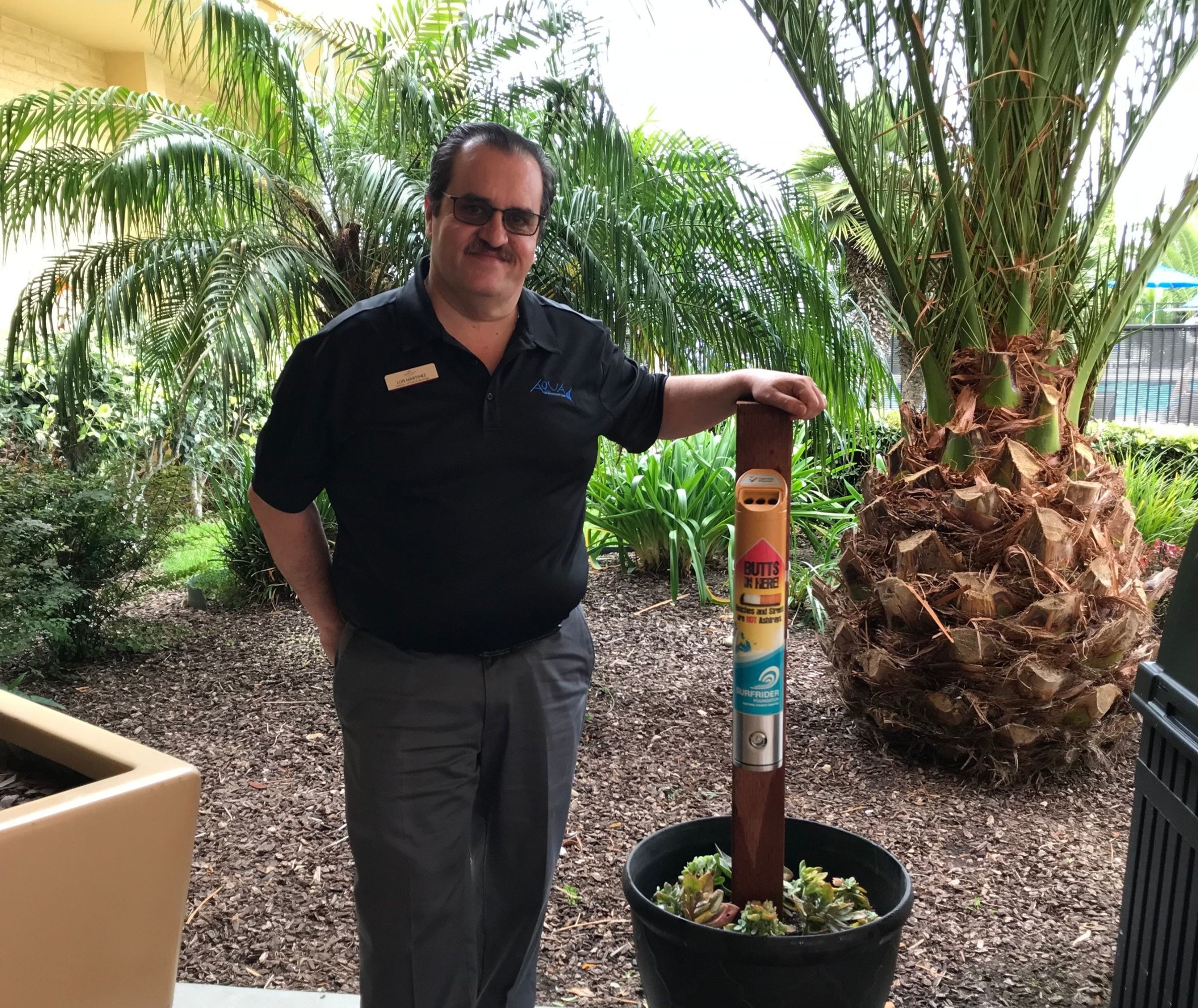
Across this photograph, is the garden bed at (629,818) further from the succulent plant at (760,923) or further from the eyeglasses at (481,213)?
the eyeglasses at (481,213)

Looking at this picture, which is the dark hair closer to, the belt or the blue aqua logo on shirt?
the blue aqua logo on shirt

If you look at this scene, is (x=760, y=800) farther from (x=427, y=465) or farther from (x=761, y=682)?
(x=427, y=465)

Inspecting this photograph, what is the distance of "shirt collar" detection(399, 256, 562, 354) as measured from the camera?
6.88ft

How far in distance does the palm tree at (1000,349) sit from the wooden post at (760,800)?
1643 mm

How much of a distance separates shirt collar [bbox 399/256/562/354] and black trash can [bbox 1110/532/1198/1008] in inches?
51.8

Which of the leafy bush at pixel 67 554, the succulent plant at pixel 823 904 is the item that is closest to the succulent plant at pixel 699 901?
the succulent plant at pixel 823 904

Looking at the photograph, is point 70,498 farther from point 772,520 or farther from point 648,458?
point 772,520

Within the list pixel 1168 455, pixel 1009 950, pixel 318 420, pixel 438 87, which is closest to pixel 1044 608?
pixel 1009 950

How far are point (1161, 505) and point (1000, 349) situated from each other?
135 inches

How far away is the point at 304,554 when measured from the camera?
229cm

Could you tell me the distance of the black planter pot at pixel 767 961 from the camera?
73.5 inches

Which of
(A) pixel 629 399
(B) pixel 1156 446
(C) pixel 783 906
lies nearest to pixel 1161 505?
(B) pixel 1156 446

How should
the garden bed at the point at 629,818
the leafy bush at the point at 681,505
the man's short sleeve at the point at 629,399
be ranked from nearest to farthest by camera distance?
the man's short sleeve at the point at 629,399, the garden bed at the point at 629,818, the leafy bush at the point at 681,505

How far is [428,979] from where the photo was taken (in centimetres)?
216
